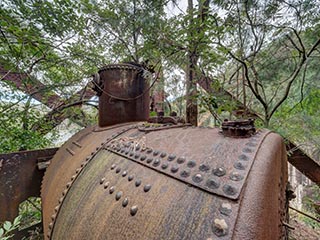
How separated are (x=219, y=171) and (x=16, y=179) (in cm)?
236

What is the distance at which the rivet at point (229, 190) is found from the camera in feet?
2.00

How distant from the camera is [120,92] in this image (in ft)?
6.73

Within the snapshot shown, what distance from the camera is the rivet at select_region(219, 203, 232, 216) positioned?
571mm


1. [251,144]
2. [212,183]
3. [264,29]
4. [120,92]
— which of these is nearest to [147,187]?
[212,183]

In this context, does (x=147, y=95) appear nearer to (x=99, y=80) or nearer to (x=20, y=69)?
(x=99, y=80)

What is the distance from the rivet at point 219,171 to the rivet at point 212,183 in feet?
0.11

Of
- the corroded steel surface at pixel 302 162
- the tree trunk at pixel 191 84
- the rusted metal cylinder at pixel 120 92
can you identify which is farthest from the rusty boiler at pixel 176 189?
the corroded steel surface at pixel 302 162

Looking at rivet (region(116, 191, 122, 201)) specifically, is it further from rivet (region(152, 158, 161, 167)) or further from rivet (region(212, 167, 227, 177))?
rivet (region(212, 167, 227, 177))

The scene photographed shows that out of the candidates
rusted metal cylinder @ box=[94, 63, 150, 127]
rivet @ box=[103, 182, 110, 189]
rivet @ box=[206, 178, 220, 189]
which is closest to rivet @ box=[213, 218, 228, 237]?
rivet @ box=[206, 178, 220, 189]

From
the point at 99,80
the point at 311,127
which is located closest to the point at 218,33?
the point at 99,80

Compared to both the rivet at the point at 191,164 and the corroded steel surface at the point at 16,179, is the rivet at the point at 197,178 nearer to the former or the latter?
the rivet at the point at 191,164

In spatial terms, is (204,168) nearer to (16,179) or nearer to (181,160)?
(181,160)

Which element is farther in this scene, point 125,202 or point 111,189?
point 111,189

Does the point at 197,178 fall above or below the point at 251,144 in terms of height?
below
